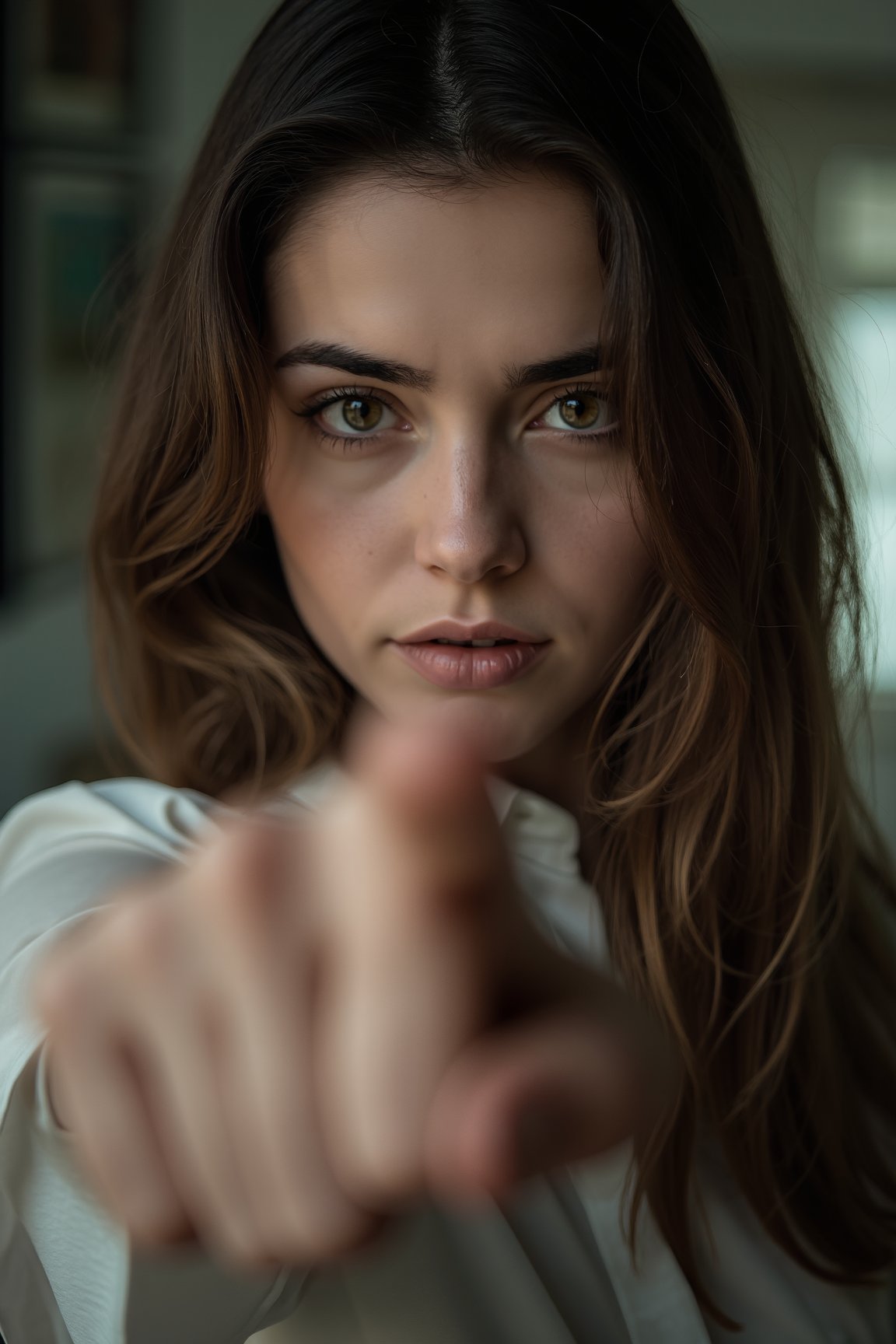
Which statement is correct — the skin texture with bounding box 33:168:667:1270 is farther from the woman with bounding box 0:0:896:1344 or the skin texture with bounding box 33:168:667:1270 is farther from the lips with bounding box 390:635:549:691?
the lips with bounding box 390:635:549:691

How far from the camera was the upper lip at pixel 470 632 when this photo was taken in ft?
2.22

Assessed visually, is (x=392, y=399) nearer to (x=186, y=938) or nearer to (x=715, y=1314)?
(x=186, y=938)

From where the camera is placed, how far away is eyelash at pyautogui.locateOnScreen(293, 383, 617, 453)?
67 centimetres

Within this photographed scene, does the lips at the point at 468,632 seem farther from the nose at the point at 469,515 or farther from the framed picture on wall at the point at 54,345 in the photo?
the framed picture on wall at the point at 54,345

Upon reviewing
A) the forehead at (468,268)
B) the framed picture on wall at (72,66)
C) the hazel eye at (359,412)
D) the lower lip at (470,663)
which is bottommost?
the lower lip at (470,663)

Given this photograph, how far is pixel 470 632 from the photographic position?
0.68 meters

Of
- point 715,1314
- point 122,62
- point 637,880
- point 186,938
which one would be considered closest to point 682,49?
point 637,880

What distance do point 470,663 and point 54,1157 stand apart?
1.14 feet

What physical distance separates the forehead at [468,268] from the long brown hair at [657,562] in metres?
0.02

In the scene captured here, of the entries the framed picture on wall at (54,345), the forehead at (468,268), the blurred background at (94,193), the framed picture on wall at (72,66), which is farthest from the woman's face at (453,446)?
the framed picture on wall at (72,66)

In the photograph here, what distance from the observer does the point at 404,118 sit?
667 millimetres

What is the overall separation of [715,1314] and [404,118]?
0.80m

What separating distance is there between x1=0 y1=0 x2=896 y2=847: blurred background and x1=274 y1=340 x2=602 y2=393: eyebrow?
1.74 m

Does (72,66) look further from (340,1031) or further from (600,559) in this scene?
(340,1031)
